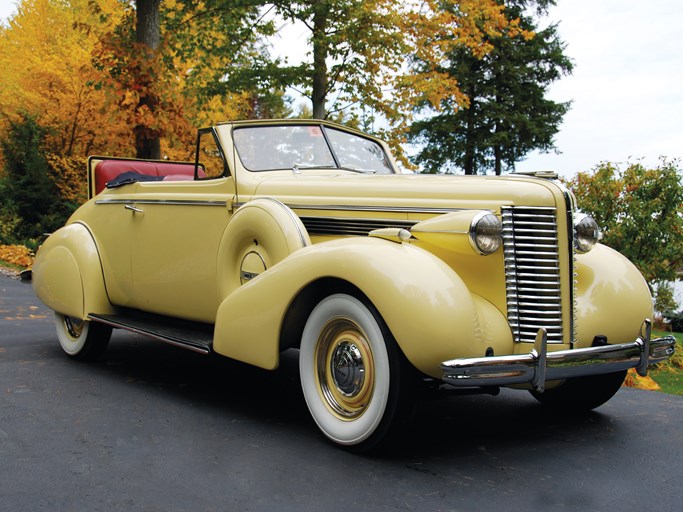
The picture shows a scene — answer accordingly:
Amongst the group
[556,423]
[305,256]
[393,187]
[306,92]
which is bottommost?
[556,423]

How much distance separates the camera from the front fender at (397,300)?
3537 mm

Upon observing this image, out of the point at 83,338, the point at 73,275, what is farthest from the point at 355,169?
the point at 83,338

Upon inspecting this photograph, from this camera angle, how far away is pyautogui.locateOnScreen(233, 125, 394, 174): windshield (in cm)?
548

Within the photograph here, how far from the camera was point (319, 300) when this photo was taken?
168 inches

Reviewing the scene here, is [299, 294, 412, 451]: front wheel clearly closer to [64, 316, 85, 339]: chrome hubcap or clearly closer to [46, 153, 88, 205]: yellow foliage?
[64, 316, 85, 339]: chrome hubcap

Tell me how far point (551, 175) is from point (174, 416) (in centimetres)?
277

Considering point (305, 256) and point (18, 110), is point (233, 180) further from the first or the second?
point (18, 110)

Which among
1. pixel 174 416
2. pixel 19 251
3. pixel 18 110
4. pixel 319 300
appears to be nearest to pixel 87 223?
pixel 174 416

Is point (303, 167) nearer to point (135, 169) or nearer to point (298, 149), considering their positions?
point (298, 149)

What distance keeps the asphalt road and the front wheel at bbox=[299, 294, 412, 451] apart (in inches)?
6.2

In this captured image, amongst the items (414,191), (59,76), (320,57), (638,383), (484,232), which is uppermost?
(59,76)

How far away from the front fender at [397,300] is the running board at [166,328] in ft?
2.07

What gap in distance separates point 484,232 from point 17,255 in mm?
15711

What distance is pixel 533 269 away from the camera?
13.0 ft
